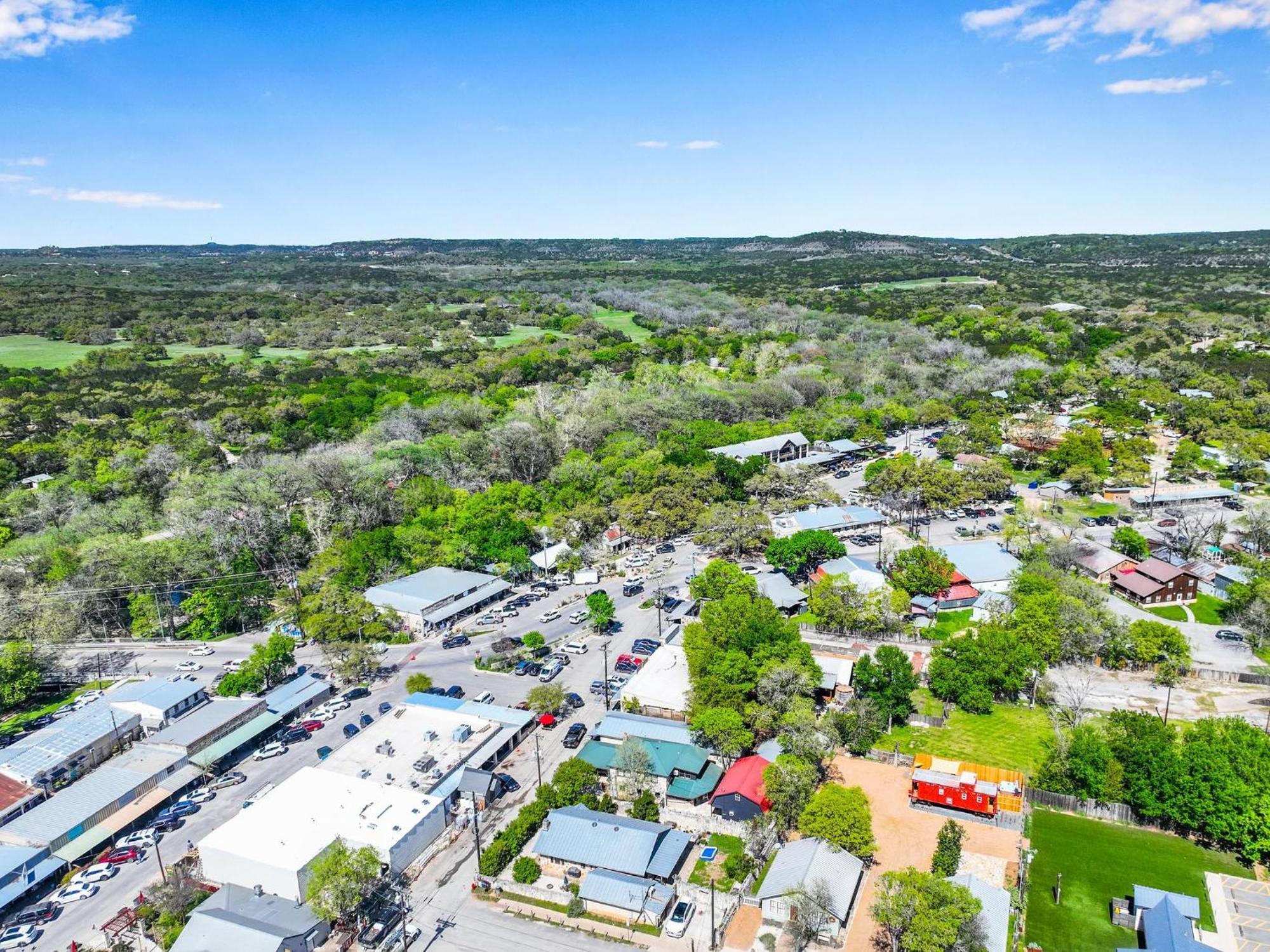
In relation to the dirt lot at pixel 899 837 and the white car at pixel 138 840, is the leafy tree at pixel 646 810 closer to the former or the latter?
the dirt lot at pixel 899 837

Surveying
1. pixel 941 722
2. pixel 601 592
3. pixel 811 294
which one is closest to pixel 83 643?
pixel 601 592

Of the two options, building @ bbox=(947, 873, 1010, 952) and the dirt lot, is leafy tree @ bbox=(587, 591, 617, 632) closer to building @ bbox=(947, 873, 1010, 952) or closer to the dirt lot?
the dirt lot

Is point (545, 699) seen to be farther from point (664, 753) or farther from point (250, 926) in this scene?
point (250, 926)

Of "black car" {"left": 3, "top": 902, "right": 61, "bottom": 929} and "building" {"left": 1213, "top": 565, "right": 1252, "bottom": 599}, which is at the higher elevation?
"building" {"left": 1213, "top": 565, "right": 1252, "bottom": 599}

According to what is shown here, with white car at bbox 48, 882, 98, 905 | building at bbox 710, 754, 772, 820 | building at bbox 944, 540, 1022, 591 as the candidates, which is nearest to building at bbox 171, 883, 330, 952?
white car at bbox 48, 882, 98, 905

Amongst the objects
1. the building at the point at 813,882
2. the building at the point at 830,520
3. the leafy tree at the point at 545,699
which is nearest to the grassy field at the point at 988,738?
the building at the point at 813,882

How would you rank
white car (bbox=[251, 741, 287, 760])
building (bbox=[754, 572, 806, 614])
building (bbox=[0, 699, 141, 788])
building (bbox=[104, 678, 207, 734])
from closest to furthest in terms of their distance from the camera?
building (bbox=[0, 699, 141, 788]) < white car (bbox=[251, 741, 287, 760]) < building (bbox=[104, 678, 207, 734]) < building (bbox=[754, 572, 806, 614])

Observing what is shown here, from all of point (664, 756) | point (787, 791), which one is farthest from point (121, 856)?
point (787, 791)

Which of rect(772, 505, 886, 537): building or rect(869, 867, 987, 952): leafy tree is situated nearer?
rect(869, 867, 987, 952): leafy tree
